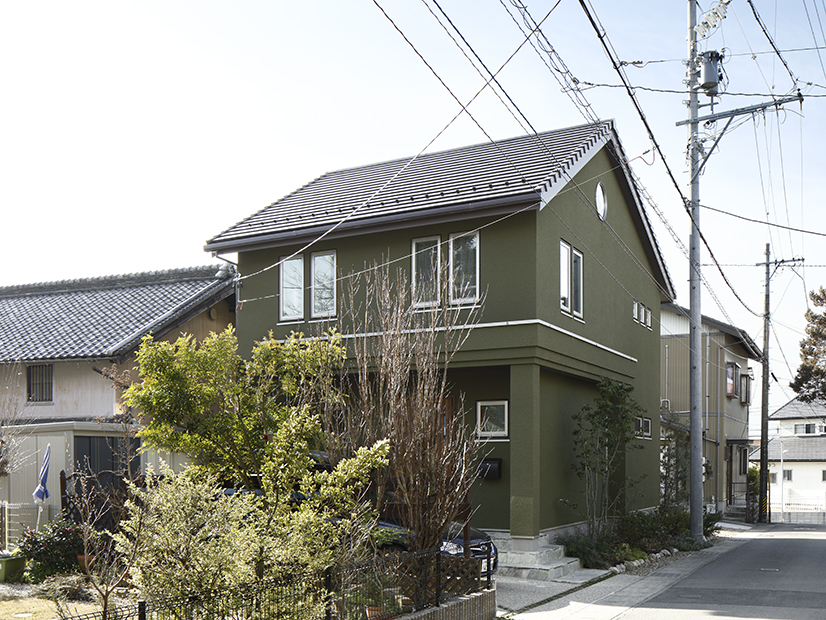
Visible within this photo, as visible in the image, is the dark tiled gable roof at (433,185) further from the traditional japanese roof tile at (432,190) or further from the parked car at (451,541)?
the parked car at (451,541)

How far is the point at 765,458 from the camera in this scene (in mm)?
29484

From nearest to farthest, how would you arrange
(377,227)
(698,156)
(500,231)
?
(500,231) < (377,227) < (698,156)

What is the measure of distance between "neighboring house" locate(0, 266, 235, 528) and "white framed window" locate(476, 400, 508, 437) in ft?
20.8

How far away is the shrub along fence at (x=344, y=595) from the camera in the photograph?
257 inches

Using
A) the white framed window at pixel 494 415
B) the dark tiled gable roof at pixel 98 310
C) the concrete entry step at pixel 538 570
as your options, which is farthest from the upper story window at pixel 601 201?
the dark tiled gable roof at pixel 98 310

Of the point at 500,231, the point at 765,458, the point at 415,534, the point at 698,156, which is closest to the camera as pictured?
the point at 415,534

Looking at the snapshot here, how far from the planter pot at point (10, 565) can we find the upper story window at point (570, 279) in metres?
10.5

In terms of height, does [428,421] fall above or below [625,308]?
below

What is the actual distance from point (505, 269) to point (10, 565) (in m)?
9.61

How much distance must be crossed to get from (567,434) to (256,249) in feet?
26.2

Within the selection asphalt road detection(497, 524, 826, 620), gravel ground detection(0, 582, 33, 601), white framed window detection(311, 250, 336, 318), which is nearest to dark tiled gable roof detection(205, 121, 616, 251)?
white framed window detection(311, 250, 336, 318)

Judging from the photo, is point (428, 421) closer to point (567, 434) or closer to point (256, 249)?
point (567, 434)

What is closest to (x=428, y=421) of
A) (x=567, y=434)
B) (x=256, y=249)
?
(x=567, y=434)

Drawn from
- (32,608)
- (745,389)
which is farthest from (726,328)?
(32,608)
